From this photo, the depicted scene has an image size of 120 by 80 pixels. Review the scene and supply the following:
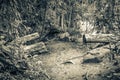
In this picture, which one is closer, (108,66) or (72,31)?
(108,66)

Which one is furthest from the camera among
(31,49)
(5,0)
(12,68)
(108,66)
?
(31,49)

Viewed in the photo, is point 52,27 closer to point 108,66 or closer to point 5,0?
point 5,0

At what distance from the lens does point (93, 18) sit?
11.9m

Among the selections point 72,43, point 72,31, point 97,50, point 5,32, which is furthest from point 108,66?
point 5,32

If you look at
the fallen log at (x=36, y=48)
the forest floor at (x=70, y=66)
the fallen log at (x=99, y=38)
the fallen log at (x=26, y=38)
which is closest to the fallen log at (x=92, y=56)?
the forest floor at (x=70, y=66)

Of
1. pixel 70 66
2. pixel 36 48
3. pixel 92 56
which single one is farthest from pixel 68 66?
pixel 36 48

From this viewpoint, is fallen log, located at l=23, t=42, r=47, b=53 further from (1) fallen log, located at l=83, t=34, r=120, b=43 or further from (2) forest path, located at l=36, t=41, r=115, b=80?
(1) fallen log, located at l=83, t=34, r=120, b=43

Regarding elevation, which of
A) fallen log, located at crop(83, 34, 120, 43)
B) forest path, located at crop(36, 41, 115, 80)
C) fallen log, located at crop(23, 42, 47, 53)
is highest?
fallen log, located at crop(83, 34, 120, 43)

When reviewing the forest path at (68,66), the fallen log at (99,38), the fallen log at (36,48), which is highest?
the fallen log at (99,38)

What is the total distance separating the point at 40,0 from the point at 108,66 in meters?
4.36

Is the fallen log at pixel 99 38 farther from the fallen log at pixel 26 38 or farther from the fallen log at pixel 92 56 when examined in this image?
the fallen log at pixel 26 38

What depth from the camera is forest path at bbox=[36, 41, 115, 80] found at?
8523mm

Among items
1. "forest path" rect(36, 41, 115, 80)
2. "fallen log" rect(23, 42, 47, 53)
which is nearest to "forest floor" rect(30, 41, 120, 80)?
"forest path" rect(36, 41, 115, 80)

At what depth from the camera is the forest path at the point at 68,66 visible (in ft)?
28.0
